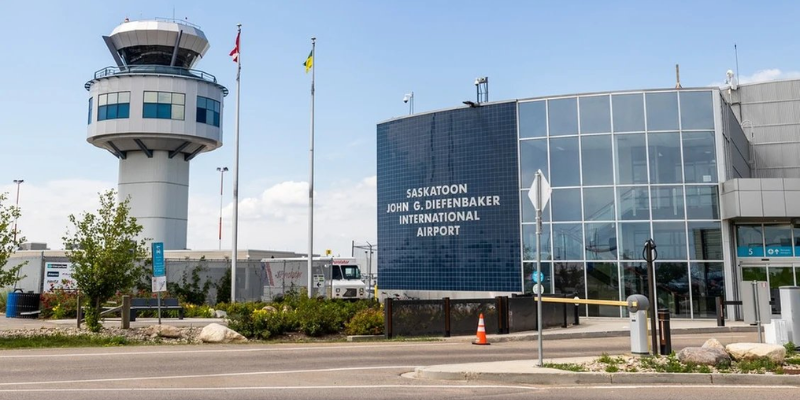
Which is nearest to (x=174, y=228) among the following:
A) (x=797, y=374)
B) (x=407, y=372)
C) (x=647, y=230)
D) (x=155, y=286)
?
(x=155, y=286)

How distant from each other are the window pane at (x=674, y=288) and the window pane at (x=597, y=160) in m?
4.29

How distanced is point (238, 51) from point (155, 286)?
1647 centimetres

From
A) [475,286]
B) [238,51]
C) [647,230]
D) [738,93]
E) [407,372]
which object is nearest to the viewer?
[407,372]

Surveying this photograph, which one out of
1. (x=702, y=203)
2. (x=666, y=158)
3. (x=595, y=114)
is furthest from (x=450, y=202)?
(x=702, y=203)

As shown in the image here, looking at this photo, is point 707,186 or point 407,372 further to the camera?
point 707,186

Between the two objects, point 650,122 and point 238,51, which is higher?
point 238,51

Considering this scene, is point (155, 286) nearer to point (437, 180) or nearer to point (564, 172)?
point (437, 180)

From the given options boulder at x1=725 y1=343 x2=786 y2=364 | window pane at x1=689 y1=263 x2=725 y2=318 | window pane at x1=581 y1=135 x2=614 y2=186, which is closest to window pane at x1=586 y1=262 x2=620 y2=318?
window pane at x1=689 y1=263 x2=725 y2=318

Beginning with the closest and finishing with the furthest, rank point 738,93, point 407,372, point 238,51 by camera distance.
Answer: point 407,372, point 238,51, point 738,93

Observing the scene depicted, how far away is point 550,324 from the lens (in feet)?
76.2

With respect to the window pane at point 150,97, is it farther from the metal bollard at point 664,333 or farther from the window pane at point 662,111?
the metal bollard at point 664,333

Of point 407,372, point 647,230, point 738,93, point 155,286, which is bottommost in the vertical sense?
point 407,372

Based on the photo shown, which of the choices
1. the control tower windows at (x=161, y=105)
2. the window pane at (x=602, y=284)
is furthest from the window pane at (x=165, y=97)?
the window pane at (x=602, y=284)

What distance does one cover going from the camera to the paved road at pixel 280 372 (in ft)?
34.1
